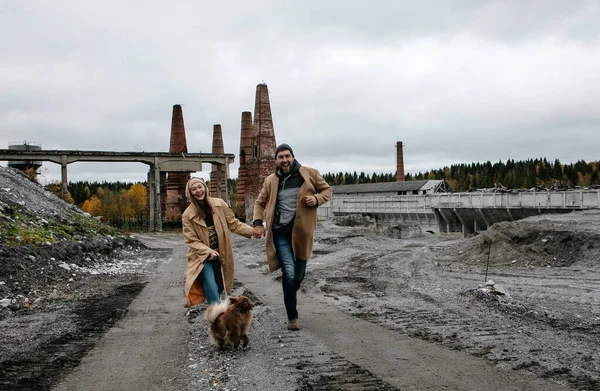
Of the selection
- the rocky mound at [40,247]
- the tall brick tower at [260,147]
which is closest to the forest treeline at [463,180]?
the tall brick tower at [260,147]

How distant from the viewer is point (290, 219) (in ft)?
18.7

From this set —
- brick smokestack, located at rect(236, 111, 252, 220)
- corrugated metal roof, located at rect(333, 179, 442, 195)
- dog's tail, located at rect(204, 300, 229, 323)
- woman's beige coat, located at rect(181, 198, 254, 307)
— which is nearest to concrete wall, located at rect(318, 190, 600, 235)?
brick smokestack, located at rect(236, 111, 252, 220)

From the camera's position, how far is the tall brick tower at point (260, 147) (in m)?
34.5

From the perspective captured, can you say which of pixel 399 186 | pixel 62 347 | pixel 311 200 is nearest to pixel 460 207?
pixel 311 200

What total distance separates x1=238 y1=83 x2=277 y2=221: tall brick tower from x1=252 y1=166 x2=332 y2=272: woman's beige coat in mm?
28549

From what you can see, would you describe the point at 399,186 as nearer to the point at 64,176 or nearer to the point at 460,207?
the point at 460,207

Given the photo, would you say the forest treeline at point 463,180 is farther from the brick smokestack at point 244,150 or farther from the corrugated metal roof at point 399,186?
the brick smokestack at point 244,150

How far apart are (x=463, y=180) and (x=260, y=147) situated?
88297mm

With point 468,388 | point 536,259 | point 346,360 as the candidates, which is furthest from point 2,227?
point 536,259

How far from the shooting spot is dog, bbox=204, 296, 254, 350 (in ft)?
15.6

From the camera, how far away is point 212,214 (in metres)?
5.53

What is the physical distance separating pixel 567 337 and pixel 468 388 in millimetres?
2138

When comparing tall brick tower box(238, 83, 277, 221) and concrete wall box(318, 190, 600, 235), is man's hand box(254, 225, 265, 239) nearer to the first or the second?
concrete wall box(318, 190, 600, 235)

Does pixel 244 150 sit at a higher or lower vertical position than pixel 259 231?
higher
